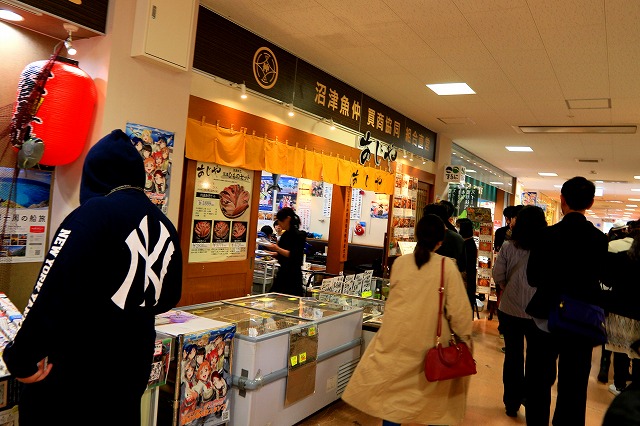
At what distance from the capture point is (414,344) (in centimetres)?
335

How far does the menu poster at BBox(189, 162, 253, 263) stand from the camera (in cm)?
500

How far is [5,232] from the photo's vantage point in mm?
3506

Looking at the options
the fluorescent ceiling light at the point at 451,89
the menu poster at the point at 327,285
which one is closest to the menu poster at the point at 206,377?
the menu poster at the point at 327,285

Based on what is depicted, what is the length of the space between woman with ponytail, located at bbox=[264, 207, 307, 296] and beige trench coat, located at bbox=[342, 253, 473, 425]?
2371 millimetres

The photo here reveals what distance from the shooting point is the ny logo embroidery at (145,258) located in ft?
6.74

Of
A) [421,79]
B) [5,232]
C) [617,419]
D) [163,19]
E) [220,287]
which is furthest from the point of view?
[421,79]

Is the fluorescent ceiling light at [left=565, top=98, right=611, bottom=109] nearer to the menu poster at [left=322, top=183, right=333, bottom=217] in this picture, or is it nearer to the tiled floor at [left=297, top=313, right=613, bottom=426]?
the tiled floor at [left=297, top=313, right=613, bottom=426]

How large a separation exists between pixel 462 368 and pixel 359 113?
204 inches

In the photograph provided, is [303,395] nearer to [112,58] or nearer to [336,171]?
[112,58]

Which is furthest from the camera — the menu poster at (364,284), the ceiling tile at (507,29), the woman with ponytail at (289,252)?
the menu poster at (364,284)

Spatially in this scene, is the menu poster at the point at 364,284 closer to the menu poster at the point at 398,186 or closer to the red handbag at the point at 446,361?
the menu poster at the point at 398,186

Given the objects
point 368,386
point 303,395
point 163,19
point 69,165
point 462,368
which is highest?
point 163,19

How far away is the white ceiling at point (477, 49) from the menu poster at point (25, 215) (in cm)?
239

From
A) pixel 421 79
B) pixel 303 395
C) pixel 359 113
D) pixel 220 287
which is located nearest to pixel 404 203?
pixel 359 113
